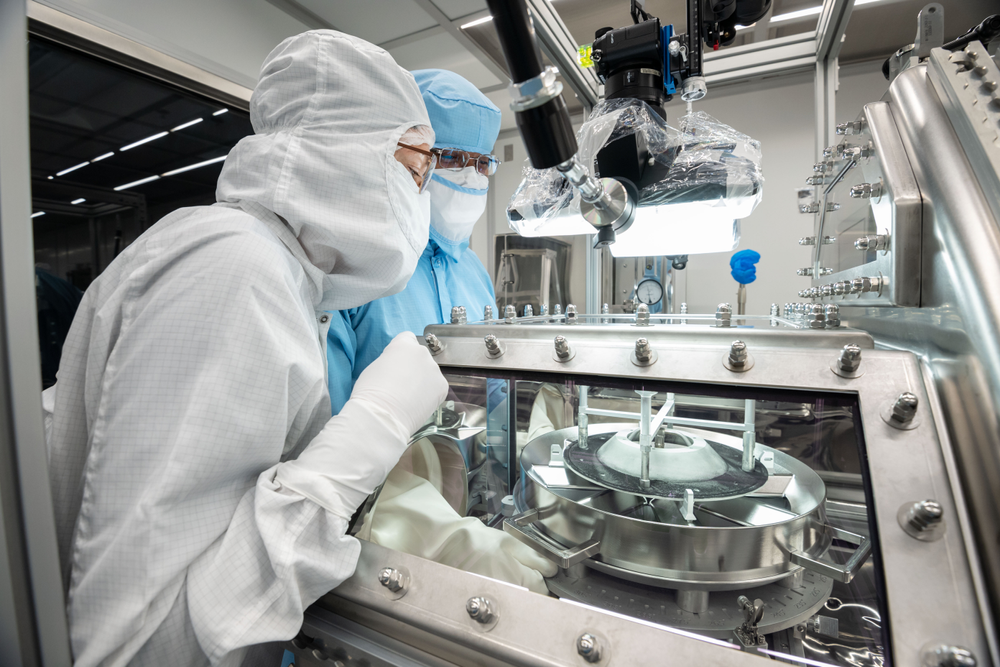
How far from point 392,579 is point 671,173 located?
825 millimetres

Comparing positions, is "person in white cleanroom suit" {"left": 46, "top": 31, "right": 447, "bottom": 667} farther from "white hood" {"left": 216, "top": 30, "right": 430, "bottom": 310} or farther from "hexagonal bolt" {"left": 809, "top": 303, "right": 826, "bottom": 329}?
"hexagonal bolt" {"left": 809, "top": 303, "right": 826, "bottom": 329}

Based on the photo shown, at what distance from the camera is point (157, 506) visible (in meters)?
0.52

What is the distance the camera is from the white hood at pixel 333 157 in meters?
0.73

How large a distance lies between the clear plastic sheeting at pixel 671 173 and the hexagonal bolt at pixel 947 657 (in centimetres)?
68

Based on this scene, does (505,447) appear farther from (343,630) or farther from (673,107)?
(673,107)

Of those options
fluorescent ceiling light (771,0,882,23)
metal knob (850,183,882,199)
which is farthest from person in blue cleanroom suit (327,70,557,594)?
fluorescent ceiling light (771,0,882,23)

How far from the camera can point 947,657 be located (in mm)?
331

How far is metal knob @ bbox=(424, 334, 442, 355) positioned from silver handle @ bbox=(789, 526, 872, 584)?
62 cm

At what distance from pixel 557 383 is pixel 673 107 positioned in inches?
138

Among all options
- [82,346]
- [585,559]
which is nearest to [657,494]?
[585,559]

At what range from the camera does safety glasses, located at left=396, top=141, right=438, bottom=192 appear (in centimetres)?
87

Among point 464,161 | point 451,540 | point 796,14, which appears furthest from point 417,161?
point 796,14

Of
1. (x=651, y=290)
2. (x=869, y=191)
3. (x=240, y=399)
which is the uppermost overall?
(x=869, y=191)

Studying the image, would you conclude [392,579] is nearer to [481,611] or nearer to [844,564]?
[481,611]
